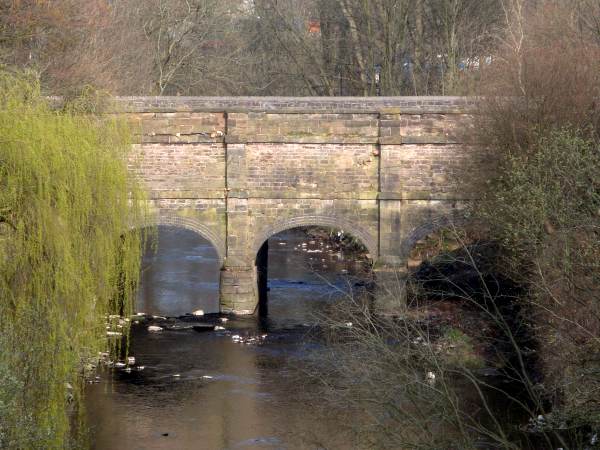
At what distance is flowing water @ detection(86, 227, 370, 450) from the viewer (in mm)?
16641

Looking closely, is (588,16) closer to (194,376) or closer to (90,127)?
(194,376)

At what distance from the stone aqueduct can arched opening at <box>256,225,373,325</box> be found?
0.90 m

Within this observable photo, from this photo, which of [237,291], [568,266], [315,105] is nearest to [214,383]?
[237,291]

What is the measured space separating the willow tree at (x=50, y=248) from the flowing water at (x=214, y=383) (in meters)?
1.88

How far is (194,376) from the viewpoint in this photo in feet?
67.1

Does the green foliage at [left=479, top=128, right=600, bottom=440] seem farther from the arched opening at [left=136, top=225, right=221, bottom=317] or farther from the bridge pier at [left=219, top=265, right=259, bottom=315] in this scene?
the arched opening at [left=136, top=225, right=221, bottom=317]

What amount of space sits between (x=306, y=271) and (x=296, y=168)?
7.47 m

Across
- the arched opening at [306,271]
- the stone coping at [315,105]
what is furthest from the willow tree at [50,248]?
the stone coping at [315,105]

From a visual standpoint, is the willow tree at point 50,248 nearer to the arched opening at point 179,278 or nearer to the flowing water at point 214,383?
the flowing water at point 214,383

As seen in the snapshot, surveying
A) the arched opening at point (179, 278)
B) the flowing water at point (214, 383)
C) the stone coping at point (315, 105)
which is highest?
the stone coping at point (315, 105)

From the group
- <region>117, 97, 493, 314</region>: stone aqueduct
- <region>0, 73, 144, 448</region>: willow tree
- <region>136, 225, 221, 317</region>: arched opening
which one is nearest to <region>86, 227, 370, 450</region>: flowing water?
<region>136, 225, 221, 317</region>: arched opening

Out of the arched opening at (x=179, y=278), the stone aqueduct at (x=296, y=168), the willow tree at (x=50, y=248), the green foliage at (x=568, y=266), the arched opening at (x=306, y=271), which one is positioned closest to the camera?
the green foliage at (x=568, y=266)

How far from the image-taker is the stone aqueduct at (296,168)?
82.8 feet

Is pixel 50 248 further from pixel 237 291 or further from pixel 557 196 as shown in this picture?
pixel 237 291
